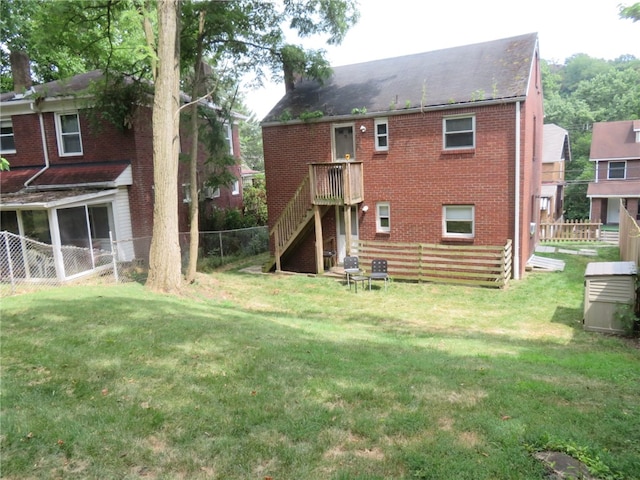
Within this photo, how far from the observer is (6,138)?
63.1 feet

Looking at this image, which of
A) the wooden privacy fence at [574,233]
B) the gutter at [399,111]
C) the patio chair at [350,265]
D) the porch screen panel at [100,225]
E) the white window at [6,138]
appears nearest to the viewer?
the gutter at [399,111]

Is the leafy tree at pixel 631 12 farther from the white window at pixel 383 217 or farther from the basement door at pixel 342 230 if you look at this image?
the basement door at pixel 342 230

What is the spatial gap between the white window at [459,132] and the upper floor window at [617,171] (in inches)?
938

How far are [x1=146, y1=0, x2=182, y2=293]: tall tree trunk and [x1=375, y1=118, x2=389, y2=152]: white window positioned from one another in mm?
7508

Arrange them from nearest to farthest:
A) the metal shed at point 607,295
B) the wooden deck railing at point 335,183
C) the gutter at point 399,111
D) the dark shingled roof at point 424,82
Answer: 1. the metal shed at point 607,295
2. the gutter at point 399,111
3. the dark shingled roof at point 424,82
4. the wooden deck railing at point 335,183

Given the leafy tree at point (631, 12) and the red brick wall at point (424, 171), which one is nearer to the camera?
the leafy tree at point (631, 12)

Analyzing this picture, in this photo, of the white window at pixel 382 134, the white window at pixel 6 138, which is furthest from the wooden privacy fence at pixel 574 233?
the white window at pixel 6 138

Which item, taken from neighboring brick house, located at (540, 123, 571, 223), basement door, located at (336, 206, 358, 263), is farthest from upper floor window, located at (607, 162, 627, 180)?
basement door, located at (336, 206, 358, 263)

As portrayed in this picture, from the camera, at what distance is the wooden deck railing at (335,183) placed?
16312mm

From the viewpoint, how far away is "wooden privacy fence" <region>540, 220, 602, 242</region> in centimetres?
2586

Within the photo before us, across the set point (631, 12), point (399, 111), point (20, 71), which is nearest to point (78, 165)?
point (20, 71)

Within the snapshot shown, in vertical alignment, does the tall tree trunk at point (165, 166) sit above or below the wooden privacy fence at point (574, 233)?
above

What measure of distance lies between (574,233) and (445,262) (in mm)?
14564

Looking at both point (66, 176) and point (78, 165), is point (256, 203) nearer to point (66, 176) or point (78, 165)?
point (78, 165)
